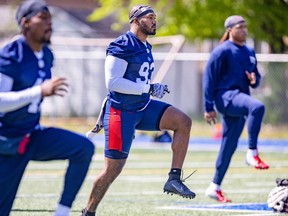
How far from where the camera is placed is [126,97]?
25.7ft

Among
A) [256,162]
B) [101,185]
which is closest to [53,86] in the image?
[101,185]

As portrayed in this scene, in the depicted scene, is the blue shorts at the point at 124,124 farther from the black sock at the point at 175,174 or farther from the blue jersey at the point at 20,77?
the blue jersey at the point at 20,77

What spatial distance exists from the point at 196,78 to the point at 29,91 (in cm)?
2148

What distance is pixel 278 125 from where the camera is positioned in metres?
19.9

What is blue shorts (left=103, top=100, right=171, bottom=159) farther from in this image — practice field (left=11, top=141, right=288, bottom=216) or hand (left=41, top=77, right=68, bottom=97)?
hand (left=41, top=77, right=68, bottom=97)

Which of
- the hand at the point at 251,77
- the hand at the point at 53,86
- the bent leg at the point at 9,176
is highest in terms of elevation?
the hand at the point at 53,86

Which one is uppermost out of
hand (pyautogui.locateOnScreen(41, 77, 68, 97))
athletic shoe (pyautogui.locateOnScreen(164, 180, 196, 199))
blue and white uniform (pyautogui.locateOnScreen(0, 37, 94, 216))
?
hand (pyautogui.locateOnScreen(41, 77, 68, 97))

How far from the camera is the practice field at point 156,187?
9047 mm

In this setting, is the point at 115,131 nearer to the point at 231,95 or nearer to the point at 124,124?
the point at 124,124

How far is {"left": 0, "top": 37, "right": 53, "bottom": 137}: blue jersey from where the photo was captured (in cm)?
605

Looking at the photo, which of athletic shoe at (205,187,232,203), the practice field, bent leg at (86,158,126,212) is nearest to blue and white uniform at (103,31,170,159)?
bent leg at (86,158,126,212)

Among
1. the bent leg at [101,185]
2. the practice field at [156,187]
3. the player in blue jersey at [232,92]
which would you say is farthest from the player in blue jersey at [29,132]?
the player in blue jersey at [232,92]

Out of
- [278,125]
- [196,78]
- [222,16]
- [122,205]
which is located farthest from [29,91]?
[196,78]

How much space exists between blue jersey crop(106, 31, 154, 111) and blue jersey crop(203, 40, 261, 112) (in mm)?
2067
